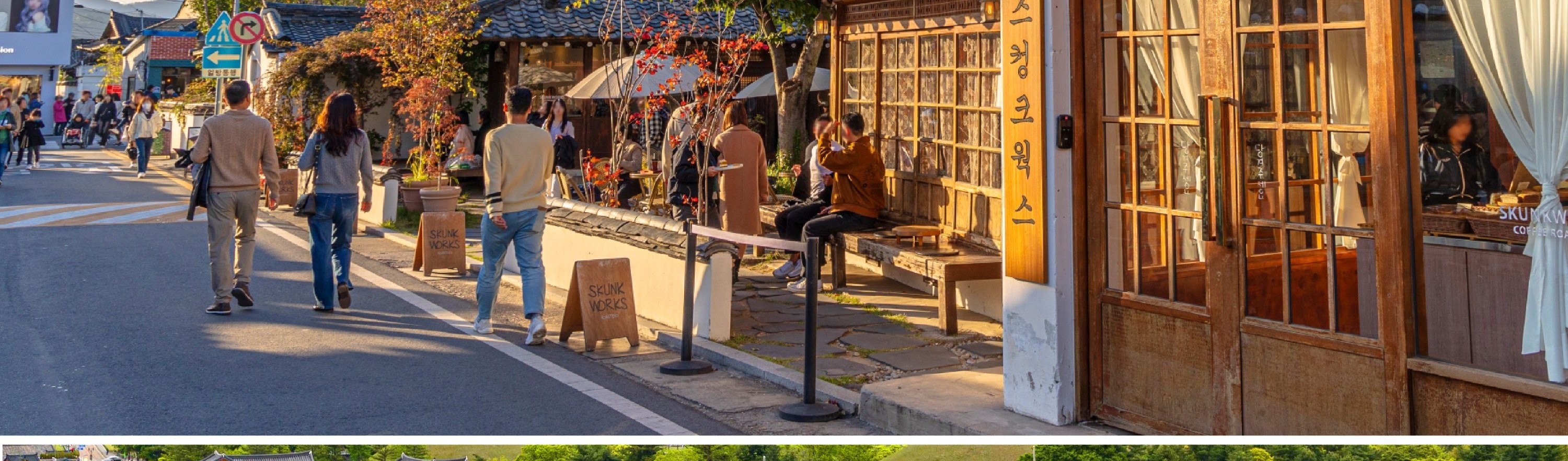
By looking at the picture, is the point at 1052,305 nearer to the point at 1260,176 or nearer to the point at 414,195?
the point at 1260,176

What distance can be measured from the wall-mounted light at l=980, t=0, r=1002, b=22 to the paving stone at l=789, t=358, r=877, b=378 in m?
2.97

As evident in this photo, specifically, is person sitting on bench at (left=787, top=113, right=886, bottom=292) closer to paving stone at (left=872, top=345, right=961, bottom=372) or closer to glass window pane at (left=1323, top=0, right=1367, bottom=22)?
paving stone at (left=872, top=345, right=961, bottom=372)

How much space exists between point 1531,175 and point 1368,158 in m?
0.54

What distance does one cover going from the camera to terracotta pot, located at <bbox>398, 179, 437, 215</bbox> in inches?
658

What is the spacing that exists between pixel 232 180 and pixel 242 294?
0.82 meters

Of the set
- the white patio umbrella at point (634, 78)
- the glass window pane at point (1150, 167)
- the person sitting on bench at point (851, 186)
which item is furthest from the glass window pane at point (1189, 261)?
the white patio umbrella at point (634, 78)

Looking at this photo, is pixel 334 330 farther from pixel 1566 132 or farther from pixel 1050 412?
pixel 1566 132

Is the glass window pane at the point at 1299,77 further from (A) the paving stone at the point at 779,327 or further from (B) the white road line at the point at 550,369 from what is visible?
(A) the paving stone at the point at 779,327

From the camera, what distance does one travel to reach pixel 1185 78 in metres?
5.91

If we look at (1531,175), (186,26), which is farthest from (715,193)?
(186,26)

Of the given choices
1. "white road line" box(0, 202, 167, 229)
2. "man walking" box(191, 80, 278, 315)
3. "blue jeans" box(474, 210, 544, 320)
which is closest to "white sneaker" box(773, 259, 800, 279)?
"blue jeans" box(474, 210, 544, 320)

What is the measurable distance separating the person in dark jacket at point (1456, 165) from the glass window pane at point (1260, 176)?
0.58m

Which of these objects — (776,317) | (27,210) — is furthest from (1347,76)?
(27,210)

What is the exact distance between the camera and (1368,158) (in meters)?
Answer: 5.02
